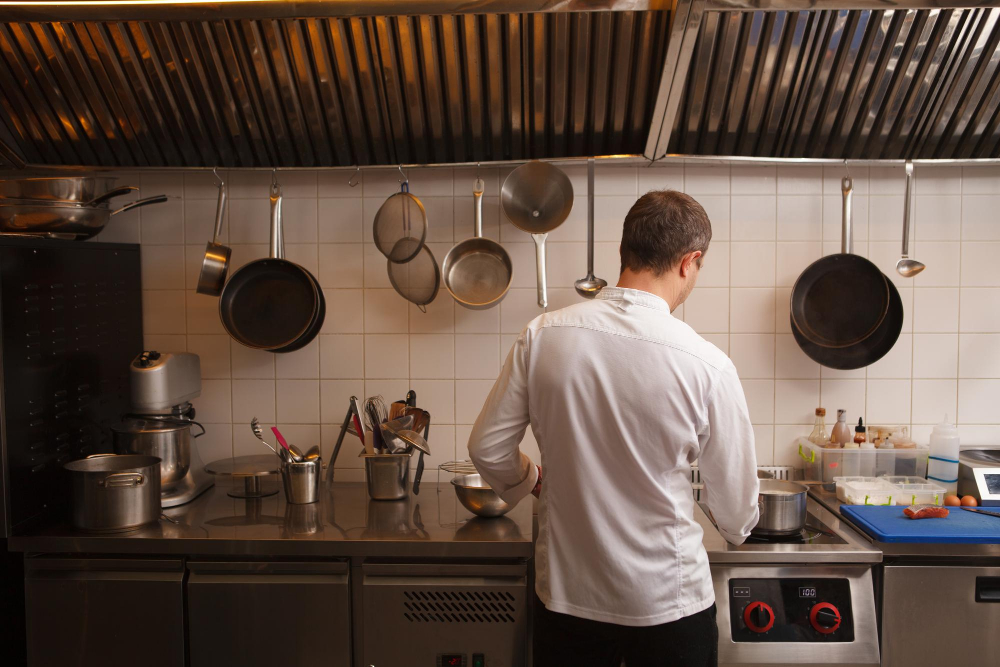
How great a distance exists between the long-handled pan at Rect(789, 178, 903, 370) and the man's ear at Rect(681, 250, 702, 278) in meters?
1.15

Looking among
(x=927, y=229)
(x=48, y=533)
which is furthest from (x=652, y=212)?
(x=48, y=533)

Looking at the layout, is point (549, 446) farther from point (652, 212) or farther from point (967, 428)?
point (967, 428)

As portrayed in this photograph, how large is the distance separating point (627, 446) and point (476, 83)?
131cm

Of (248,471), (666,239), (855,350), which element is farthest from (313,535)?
(855,350)

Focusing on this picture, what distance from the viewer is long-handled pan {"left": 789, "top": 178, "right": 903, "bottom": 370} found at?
2400 mm

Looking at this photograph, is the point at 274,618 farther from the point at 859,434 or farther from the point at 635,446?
the point at 859,434

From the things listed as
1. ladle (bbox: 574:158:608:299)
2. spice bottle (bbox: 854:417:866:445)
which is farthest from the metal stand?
spice bottle (bbox: 854:417:866:445)

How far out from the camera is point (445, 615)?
188 centimetres

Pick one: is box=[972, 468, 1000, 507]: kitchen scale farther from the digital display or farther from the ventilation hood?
the ventilation hood

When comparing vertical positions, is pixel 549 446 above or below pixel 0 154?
below

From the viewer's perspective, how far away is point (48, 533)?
194 cm

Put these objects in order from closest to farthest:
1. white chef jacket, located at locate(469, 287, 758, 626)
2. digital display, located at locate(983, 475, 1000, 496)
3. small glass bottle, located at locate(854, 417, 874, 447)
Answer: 1. white chef jacket, located at locate(469, 287, 758, 626)
2. digital display, located at locate(983, 475, 1000, 496)
3. small glass bottle, located at locate(854, 417, 874, 447)

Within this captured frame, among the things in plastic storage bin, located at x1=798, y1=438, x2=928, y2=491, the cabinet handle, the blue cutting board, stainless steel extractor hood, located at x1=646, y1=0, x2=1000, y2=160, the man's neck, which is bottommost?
the cabinet handle

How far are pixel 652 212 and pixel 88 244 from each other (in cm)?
174
